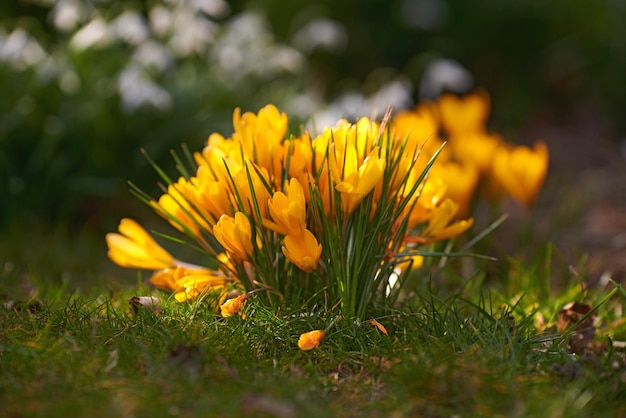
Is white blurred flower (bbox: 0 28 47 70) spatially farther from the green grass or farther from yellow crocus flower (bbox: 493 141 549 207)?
yellow crocus flower (bbox: 493 141 549 207)

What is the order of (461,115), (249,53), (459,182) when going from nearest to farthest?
(459,182) < (461,115) < (249,53)

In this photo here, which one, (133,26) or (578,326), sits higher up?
(133,26)

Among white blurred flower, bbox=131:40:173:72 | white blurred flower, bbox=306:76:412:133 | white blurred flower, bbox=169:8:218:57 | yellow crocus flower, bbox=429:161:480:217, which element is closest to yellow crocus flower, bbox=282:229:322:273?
yellow crocus flower, bbox=429:161:480:217

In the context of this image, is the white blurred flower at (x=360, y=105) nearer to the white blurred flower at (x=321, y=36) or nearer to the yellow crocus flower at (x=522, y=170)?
the white blurred flower at (x=321, y=36)

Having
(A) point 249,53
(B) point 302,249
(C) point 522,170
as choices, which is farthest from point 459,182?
(A) point 249,53

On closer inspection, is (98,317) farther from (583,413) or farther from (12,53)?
(12,53)

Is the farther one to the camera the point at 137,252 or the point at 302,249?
the point at 137,252

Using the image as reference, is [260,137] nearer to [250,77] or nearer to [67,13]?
[67,13]

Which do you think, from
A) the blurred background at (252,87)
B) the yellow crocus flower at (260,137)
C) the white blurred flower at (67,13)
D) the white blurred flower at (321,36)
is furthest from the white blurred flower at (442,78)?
the yellow crocus flower at (260,137)
